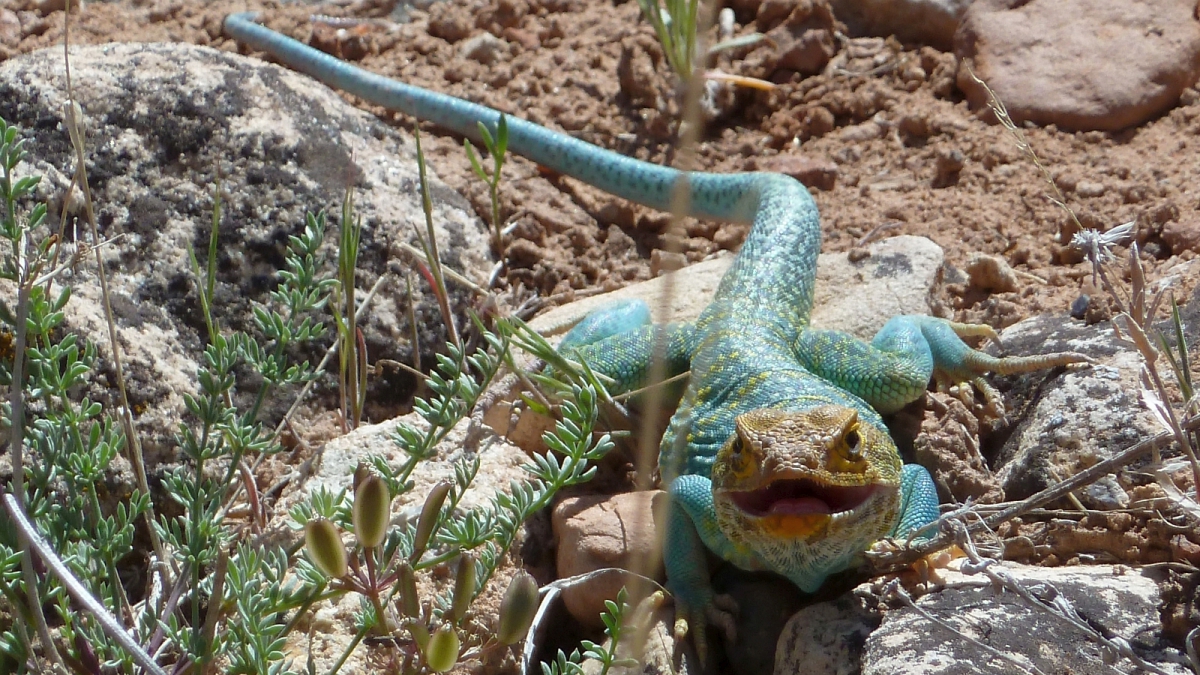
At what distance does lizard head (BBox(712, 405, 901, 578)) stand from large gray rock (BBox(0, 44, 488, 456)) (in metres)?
1.88

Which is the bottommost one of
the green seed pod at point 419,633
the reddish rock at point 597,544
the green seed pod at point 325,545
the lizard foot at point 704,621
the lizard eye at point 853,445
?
the lizard foot at point 704,621

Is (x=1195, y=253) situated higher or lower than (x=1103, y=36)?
lower

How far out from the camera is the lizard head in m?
2.68

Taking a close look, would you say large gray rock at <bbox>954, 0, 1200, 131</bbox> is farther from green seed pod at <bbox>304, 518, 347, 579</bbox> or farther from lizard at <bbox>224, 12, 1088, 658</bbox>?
green seed pod at <bbox>304, 518, 347, 579</bbox>

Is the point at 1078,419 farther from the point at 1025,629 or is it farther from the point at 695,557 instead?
the point at 695,557

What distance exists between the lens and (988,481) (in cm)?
346

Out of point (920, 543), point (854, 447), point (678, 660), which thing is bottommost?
point (678, 660)

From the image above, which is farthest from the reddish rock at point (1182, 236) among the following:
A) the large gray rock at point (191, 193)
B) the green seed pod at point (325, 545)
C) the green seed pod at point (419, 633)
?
the green seed pod at point (325, 545)

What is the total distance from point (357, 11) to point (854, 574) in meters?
4.64

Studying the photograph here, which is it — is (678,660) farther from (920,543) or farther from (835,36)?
(835,36)

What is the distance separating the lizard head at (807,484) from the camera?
268 cm

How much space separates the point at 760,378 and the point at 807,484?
37.1 inches

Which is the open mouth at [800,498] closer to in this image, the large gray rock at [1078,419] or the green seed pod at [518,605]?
the large gray rock at [1078,419]

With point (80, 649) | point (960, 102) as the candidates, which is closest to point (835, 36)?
point (960, 102)
